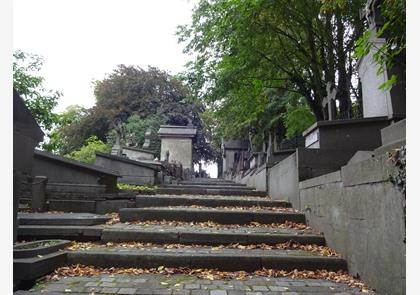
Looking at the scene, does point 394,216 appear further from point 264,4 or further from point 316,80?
point 316,80

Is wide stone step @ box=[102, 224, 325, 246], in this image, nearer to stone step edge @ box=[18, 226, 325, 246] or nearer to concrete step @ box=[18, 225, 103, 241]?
stone step edge @ box=[18, 226, 325, 246]

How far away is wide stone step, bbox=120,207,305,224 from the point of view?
636cm

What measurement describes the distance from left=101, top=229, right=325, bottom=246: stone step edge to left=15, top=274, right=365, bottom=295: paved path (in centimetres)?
113

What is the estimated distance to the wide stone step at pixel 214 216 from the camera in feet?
20.9

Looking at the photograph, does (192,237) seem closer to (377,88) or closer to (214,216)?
(214,216)

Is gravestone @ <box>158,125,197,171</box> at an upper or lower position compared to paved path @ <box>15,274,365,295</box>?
upper

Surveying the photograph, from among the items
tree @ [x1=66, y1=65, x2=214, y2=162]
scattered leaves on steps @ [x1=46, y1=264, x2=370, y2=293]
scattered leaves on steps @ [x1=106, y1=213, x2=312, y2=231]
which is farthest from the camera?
tree @ [x1=66, y1=65, x2=214, y2=162]

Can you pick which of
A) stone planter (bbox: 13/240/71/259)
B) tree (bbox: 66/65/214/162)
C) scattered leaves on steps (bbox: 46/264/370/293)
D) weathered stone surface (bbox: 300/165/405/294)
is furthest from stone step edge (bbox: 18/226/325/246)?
tree (bbox: 66/65/214/162)

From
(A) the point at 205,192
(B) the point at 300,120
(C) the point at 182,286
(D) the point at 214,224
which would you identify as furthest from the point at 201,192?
(C) the point at 182,286

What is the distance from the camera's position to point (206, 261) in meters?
4.49

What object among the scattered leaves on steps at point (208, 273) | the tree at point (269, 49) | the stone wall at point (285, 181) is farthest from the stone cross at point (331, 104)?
the scattered leaves on steps at point (208, 273)

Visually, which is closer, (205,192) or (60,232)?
(60,232)

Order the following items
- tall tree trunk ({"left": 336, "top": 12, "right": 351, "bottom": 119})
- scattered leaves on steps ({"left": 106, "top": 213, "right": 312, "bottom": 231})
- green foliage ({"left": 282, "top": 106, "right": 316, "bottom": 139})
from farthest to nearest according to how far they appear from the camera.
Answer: green foliage ({"left": 282, "top": 106, "right": 316, "bottom": 139})
tall tree trunk ({"left": 336, "top": 12, "right": 351, "bottom": 119})
scattered leaves on steps ({"left": 106, "top": 213, "right": 312, "bottom": 231})

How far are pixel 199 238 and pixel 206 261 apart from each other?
0.83 metres
